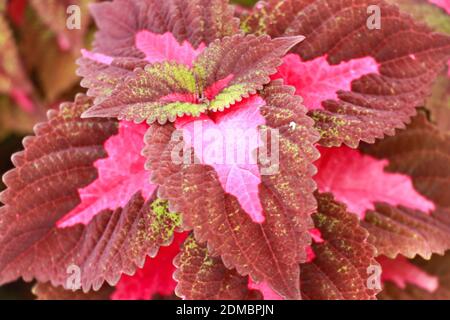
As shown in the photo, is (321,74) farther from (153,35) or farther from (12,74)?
(12,74)

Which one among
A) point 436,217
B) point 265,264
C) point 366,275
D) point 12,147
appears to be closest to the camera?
point 265,264

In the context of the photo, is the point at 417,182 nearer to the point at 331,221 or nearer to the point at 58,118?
the point at 331,221

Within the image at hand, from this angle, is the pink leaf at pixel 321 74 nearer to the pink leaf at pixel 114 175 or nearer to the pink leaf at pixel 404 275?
the pink leaf at pixel 114 175

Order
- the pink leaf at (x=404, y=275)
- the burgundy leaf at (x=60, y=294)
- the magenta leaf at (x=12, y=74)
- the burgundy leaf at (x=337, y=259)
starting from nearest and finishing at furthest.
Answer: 1. the burgundy leaf at (x=337, y=259)
2. the burgundy leaf at (x=60, y=294)
3. the pink leaf at (x=404, y=275)
4. the magenta leaf at (x=12, y=74)

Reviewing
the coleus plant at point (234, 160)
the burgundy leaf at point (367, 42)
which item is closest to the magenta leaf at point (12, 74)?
the coleus plant at point (234, 160)

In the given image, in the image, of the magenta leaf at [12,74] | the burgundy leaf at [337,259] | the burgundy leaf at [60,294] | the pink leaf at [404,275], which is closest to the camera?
the burgundy leaf at [337,259]
